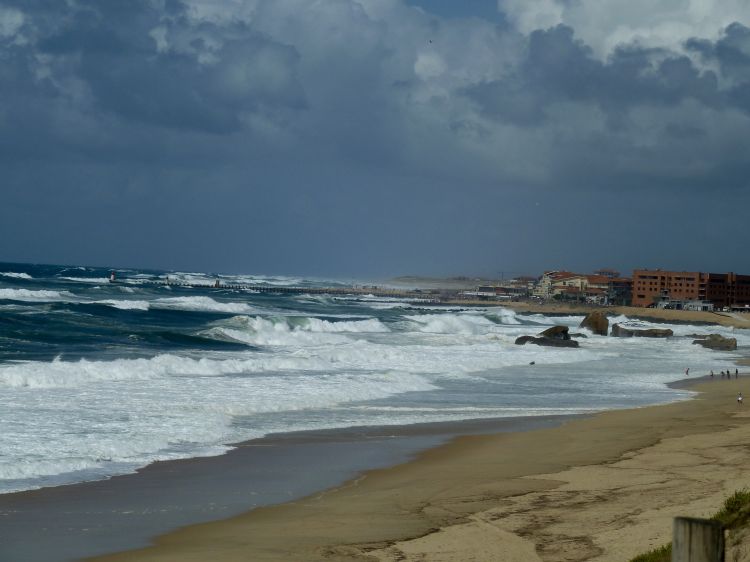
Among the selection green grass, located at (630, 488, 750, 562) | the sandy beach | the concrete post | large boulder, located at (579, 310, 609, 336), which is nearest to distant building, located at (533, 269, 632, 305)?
large boulder, located at (579, 310, 609, 336)

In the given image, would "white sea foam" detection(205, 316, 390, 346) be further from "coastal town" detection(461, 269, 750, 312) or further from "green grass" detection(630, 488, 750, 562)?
"coastal town" detection(461, 269, 750, 312)

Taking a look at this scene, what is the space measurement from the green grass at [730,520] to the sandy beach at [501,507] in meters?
0.50

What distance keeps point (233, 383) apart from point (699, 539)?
65.9ft

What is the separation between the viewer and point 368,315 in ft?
242

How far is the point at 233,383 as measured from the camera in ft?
76.0

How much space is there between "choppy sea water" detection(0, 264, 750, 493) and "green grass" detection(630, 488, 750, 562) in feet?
25.0

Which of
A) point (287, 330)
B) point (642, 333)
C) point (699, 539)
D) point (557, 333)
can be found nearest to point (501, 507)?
point (699, 539)

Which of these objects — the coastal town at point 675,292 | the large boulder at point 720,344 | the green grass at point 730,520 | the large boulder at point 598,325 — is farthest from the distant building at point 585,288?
the green grass at point 730,520

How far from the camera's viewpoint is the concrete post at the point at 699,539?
3.71 metres

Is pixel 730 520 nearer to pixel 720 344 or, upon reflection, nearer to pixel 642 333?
pixel 720 344

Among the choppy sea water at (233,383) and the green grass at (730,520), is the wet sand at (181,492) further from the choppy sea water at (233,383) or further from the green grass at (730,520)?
the green grass at (730,520)

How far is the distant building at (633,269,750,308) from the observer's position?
123 meters

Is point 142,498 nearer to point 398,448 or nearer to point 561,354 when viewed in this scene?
point 398,448

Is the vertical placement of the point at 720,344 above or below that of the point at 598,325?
below
